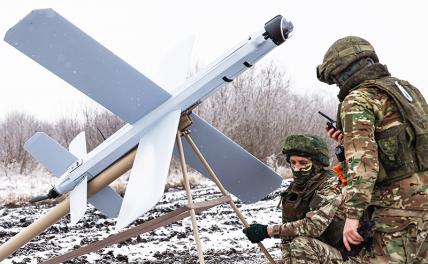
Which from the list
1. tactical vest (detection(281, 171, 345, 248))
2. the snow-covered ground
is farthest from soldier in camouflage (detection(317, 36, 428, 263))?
the snow-covered ground

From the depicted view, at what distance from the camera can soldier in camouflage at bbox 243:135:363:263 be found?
3.84m

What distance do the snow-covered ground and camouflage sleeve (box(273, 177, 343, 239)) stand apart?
3051mm

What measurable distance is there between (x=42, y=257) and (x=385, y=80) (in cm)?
616

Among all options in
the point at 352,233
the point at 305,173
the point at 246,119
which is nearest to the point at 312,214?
the point at 305,173

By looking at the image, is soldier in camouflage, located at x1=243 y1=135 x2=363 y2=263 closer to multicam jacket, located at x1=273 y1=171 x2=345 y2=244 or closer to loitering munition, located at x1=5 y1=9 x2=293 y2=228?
multicam jacket, located at x1=273 y1=171 x2=345 y2=244

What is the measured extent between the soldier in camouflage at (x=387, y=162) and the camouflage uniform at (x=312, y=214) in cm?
72

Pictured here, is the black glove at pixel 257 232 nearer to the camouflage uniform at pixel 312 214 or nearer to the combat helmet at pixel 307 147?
the camouflage uniform at pixel 312 214

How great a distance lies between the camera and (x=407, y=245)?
9.77 feet

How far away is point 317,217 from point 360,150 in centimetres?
109

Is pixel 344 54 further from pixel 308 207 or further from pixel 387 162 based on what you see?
pixel 308 207

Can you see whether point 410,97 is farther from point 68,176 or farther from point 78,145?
point 78,145

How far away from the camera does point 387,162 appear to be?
297 centimetres

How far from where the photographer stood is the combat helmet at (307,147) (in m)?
4.15

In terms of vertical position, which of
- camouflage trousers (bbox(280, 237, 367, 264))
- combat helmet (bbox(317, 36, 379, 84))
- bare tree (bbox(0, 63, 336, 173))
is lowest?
camouflage trousers (bbox(280, 237, 367, 264))
